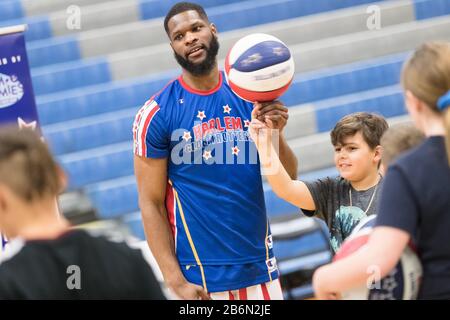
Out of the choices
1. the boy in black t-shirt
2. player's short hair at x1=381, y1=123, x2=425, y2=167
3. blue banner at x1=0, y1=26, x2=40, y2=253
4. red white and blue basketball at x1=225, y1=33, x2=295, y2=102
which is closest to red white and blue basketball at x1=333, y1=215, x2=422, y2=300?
player's short hair at x1=381, y1=123, x2=425, y2=167

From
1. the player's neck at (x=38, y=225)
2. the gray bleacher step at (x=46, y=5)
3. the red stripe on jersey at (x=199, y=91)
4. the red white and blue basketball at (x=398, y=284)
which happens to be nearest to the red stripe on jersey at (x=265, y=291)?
the red stripe on jersey at (x=199, y=91)

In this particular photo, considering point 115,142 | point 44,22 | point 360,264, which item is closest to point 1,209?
point 360,264

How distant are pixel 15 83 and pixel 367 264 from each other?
8.74 feet

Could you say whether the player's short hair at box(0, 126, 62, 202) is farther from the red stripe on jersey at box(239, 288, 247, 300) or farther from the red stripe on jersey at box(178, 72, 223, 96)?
the red stripe on jersey at box(239, 288, 247, 300)

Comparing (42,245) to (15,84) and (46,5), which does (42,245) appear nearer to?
(15,84)

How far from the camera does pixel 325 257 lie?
5.25 m

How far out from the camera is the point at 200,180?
3.26 metres

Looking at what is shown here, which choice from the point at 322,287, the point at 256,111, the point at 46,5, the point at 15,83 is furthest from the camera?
the point at 46,5

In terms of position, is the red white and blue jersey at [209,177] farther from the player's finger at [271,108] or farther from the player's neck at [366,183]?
the player's neck at [366,183]

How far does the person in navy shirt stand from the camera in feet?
10.7

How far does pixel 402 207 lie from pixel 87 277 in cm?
82

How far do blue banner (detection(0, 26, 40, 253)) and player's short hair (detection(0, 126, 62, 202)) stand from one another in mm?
2230

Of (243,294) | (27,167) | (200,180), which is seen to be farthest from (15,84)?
(27,167)

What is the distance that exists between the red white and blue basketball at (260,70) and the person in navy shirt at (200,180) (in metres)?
0.20
